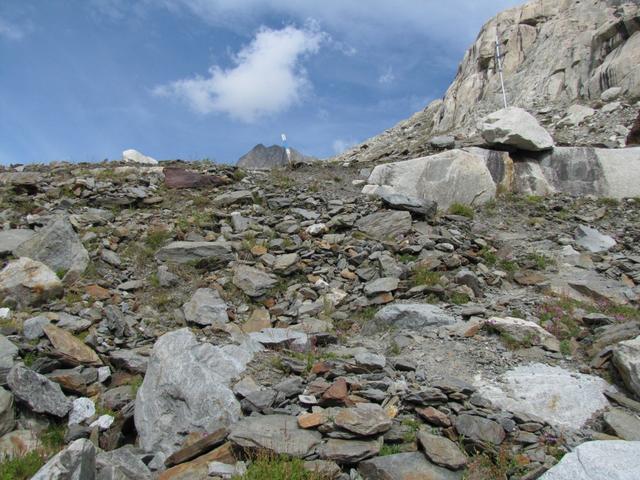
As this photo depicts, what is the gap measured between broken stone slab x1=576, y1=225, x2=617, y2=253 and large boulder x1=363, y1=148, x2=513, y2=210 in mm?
2709

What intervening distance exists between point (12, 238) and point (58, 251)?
1.50 metres

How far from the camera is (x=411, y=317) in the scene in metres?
7.47

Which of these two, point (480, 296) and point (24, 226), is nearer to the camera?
point (480, 296)

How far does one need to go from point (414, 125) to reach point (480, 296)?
27832mm

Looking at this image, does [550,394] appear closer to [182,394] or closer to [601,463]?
[601,463]

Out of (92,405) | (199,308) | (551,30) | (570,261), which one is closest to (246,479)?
(92,405)

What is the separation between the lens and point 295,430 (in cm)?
Answer: 451

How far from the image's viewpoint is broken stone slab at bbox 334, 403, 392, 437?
438cm

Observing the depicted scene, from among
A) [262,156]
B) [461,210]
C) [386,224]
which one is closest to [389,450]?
[386,224]

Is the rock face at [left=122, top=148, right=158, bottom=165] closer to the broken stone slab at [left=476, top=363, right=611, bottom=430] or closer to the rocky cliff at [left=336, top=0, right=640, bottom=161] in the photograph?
the rocky cliff at [left=336, top=0, right=640, bottom=161]

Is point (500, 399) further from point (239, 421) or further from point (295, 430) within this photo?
point (239, 421)

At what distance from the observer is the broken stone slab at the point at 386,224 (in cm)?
1072

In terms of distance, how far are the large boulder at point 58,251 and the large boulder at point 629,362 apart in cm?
883

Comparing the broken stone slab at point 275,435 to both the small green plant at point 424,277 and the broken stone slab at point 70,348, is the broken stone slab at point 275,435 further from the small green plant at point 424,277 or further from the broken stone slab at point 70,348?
the small green plant at point 424,277
